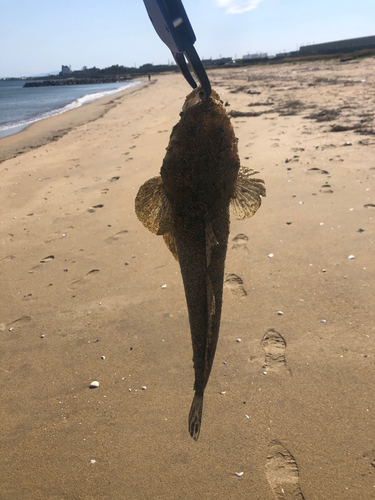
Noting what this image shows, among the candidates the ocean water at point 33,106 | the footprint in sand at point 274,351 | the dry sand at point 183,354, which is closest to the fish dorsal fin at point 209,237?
the dry sand at point 183,354

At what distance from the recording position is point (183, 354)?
3.64 metres

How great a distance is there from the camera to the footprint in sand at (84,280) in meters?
4.82

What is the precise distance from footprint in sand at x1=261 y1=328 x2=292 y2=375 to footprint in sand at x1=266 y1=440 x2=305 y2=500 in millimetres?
740

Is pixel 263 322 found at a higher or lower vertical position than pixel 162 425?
higher

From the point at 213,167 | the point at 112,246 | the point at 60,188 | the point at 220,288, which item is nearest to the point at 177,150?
the point at 213,167

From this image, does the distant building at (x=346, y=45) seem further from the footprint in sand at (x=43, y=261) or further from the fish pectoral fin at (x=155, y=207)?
the fish pectoral fin at (x=155, y=207)

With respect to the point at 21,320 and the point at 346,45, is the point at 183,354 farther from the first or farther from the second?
the point at 346,45

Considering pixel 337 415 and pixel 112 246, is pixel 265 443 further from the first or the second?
pixel 112 246

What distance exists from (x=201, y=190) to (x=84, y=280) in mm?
3654

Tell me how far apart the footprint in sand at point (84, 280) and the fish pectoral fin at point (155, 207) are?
3.22m

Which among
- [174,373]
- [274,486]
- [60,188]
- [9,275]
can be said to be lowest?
[274,486]

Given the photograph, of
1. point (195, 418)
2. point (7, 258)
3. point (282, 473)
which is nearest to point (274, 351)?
point (282, 473)

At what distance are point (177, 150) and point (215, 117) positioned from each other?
Result: 0.26m

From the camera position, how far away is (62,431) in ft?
9.88
